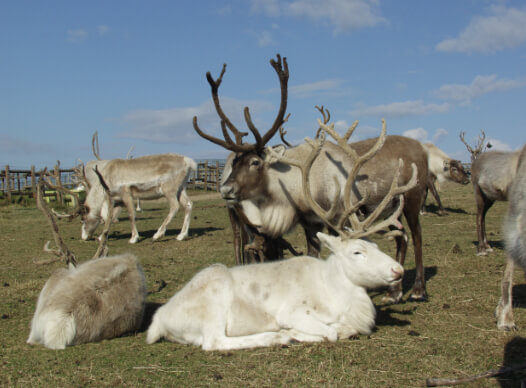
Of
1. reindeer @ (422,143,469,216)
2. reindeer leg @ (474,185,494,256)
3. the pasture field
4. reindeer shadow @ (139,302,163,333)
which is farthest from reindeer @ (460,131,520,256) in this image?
reindeer @ (422,143,469,216)

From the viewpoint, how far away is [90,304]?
476 centimetres

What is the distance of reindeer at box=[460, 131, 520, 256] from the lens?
30.7ft

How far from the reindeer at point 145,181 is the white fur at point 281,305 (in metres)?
9.13

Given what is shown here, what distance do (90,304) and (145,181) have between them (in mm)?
9547

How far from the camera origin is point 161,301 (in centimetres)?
649

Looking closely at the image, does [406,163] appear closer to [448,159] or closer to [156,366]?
[156,366]

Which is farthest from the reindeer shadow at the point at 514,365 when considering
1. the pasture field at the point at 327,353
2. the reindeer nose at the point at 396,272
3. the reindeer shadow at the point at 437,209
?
the reindeer shadow at the point at 437,209

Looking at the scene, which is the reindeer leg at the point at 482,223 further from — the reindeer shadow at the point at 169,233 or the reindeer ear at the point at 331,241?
the reindeer shadow at the point at 169,233

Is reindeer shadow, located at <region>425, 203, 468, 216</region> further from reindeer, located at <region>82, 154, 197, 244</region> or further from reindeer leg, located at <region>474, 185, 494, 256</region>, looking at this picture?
reindeer, located at <region>82, 154, 197, 244</region>

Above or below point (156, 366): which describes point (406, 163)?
above

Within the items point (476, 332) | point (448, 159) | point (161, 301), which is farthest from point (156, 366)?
point (448, 159)

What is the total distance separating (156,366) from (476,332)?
3.03 metres

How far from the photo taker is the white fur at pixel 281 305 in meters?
4.48

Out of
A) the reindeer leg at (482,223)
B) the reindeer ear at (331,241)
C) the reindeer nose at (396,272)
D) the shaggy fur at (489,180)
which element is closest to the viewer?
the reindeer nose at (396,272)
